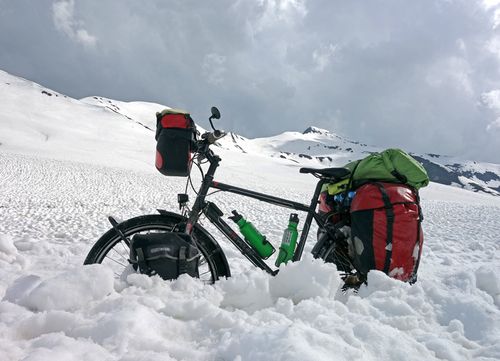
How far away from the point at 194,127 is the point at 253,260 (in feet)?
4.63

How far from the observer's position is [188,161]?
3051mm

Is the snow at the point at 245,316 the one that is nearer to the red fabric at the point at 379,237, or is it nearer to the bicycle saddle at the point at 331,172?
the red fabric at the point at 379,237

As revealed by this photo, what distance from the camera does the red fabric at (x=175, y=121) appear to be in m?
3.00

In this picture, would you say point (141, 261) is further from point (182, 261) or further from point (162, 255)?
point (182, 261)

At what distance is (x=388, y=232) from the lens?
3.18 metres

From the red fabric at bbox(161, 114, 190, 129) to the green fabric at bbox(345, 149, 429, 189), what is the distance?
1.93 meters

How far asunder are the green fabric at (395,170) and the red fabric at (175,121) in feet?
6.32

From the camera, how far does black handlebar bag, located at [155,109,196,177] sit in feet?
9.85

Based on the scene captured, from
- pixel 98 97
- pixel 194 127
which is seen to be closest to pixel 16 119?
pixel 194 127

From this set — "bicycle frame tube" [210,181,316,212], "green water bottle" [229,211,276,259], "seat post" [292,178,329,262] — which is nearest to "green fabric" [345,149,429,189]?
"seat post" [292,178,329,262]

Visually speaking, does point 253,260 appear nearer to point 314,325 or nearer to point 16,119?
point 314,325

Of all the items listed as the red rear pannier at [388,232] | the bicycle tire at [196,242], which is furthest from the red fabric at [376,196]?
the bicycle tire at [196,242]

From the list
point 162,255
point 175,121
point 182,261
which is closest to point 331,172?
point 175,121

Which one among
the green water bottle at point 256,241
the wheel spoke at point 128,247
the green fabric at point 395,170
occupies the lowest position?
the wheel spoke at point 128,247
